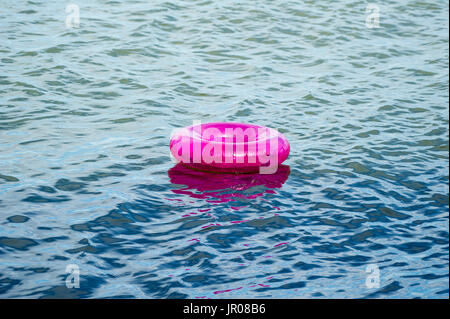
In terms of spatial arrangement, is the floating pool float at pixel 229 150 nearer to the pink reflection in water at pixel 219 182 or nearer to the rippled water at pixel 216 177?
the pink reflection in water at pixel 219 182

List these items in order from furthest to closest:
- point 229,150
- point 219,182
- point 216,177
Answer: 1. point 216,177
2. point 219,182
3. point 229,150

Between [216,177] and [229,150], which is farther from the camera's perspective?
[216,177]

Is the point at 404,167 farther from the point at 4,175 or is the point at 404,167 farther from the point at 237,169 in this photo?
the point at 4,175

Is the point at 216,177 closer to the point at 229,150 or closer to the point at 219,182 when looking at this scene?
the point at 219,182

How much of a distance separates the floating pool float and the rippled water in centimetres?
17

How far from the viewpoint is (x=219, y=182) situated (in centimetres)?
634

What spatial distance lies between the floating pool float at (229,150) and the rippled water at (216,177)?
0.17 metres

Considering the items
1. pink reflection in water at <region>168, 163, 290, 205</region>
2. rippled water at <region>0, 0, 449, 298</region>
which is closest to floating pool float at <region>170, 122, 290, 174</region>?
pink reflection in water at <region>168, 163, 290, 205</region>

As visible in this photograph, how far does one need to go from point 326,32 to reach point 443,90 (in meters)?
3.30

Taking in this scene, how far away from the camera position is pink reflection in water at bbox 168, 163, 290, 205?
607 centimetres

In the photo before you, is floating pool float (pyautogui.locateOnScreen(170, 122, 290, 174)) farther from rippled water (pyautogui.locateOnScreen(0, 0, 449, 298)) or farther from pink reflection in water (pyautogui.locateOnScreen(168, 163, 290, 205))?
rippled water (pyautogui.locateOnScreen(0, 0, 449, 298))

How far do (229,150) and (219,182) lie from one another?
0.37 meters

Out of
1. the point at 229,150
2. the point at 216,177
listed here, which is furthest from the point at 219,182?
the point at 229,150

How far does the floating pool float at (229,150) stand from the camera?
623 centimetres
